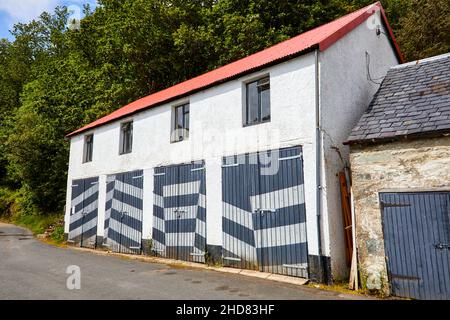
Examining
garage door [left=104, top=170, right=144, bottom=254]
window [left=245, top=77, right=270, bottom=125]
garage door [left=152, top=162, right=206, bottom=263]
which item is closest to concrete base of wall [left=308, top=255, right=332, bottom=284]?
garage door [left=152, top=162, right=206, bottom=263]

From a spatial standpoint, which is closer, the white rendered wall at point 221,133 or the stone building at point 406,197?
the stone building at point 406,197

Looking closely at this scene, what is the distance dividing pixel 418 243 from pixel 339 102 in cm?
400

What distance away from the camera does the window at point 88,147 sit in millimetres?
16766

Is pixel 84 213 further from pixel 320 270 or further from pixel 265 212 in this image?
pixel 320 270

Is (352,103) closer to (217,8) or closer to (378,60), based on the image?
(378,60)

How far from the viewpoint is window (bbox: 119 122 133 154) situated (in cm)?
1423

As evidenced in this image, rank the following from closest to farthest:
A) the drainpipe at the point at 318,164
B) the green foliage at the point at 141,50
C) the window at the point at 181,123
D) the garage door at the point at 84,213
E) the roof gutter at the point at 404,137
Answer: the roof gutter at the point at 404,137
the drainpipe at the point at 318,164
the window at the point at 181,123
the garage door at the point at 84,213
the green foliage at the point at 141,50

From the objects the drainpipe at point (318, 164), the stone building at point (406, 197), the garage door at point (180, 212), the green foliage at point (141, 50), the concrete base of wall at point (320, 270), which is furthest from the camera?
the green foliage at point (141, 50)

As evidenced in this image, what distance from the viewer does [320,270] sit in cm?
754

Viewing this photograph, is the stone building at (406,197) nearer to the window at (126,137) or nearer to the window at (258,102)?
the window at (258,102)

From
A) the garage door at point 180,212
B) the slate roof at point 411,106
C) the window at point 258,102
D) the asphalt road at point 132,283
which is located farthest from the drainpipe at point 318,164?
the garage door at point 180,212

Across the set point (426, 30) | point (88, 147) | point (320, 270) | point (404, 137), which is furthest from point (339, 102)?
point (426, 30)

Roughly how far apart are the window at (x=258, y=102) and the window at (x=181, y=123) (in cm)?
275
